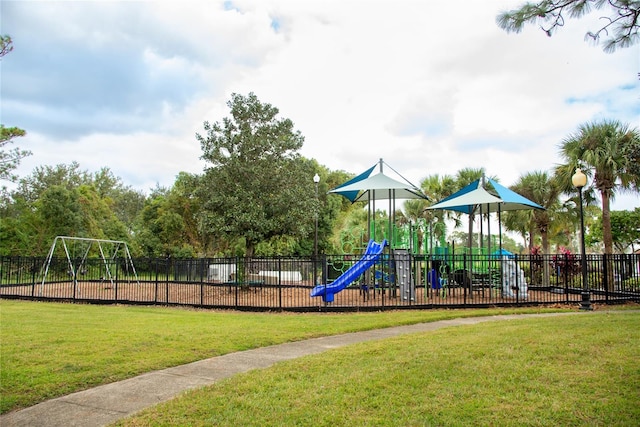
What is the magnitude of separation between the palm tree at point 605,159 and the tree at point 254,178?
36.6ft

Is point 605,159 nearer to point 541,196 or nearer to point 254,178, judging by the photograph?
point 541,196

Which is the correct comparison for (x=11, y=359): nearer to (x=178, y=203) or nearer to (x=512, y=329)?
(x=512, y=329)

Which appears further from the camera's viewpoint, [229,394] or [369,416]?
[229,394]

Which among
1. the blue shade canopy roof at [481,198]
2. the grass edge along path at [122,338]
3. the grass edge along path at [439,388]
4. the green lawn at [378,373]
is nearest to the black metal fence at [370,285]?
the grass edge along path at [122,338]

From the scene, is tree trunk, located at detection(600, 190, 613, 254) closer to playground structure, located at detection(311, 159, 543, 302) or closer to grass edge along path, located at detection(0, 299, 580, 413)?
playground structure, located at detection(311, 159, 543, 302)

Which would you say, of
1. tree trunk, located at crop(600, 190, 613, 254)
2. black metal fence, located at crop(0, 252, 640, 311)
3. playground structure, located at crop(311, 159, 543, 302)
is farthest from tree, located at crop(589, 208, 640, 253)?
playground structure, located at crop(311, 159, 543, 302)

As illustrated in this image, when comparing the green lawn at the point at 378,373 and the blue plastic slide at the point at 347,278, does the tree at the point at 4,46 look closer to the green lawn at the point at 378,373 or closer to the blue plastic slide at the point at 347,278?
the green lawn at the point at 378,373

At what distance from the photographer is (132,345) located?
8.36 meters

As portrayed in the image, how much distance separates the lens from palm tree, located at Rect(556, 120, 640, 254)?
Answer: 1853 centimetres

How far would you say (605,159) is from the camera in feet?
61.1

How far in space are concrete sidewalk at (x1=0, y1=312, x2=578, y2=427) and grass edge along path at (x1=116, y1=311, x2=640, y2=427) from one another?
389 millimetres

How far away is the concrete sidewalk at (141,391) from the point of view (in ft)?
16.4

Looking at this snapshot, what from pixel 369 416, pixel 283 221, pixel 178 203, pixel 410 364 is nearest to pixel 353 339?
pixel 410 364

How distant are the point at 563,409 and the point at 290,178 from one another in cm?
1693
